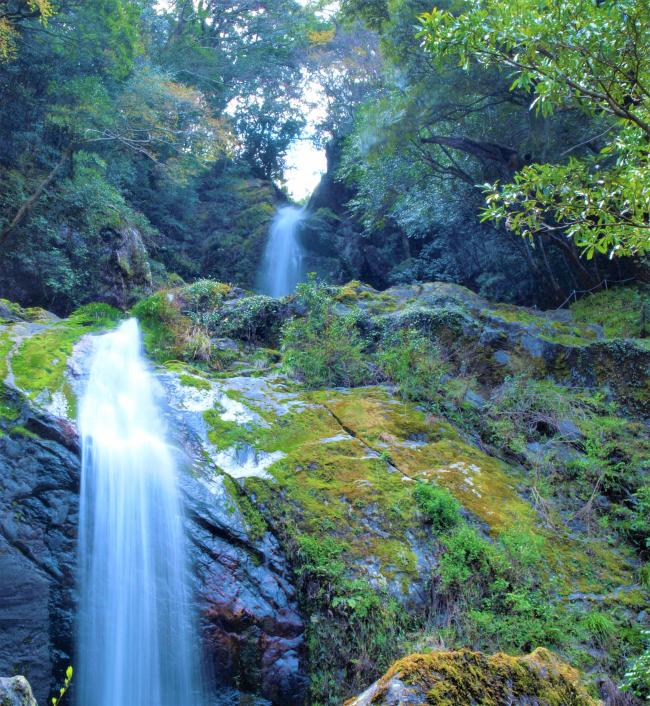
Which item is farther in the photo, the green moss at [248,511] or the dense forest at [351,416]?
the green moss at [248,511]

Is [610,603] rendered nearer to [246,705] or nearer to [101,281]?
[246,705]

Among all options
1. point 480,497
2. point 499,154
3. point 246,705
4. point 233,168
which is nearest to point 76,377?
point 246,705

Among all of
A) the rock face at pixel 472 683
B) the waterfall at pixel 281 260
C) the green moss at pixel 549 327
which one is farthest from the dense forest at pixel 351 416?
the waterfall at pixel 281 260

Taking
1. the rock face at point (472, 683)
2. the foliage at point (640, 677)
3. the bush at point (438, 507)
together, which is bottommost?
the foliage at point (640, 677)

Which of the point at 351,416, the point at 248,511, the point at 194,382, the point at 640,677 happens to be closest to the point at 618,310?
the point at 351,416

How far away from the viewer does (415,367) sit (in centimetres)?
862

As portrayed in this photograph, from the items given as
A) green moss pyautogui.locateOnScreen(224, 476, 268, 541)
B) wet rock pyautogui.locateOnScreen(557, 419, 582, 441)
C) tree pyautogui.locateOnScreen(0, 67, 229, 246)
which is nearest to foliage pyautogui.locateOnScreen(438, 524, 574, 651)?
green moss pyautogui.locateOnScreen(224, 476, 268, 541)

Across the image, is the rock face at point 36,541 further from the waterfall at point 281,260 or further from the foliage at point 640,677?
the waterfall at point 281,260

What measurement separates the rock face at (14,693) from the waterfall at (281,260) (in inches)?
663

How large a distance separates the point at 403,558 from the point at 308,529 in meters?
0.95

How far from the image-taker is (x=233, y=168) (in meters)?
22.9

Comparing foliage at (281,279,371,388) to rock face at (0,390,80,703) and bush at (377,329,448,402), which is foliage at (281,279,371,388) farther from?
rock face at (0,390,80,703)

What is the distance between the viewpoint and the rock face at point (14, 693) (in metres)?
1.99

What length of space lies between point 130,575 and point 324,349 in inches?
182
